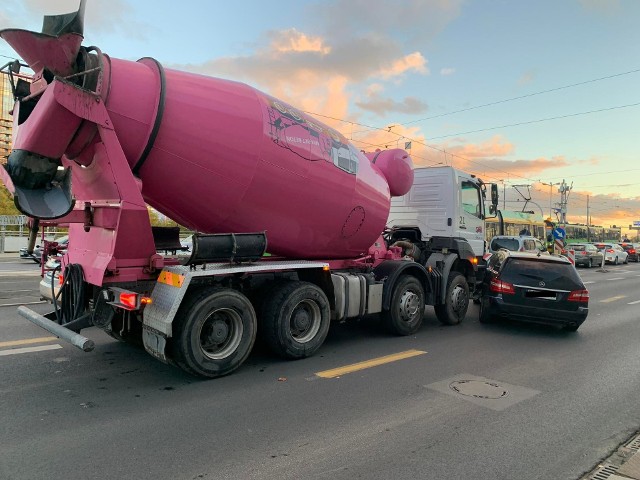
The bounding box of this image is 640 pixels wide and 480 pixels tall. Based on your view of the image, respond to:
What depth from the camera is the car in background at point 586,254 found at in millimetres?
29188

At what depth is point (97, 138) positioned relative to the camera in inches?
191

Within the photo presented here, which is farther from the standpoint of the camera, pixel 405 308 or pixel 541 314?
pixel 541 314

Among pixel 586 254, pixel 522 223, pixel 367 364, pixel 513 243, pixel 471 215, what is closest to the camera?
pixel 367 364

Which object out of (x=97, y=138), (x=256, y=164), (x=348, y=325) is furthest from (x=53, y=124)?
(x=348, y=325)

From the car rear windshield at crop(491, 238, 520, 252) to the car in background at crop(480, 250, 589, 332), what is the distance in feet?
41.2

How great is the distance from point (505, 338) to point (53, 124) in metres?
7.31

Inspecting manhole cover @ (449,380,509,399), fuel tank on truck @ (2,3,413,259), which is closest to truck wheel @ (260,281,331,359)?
fuel tank on truck @ (2,3,413,259)

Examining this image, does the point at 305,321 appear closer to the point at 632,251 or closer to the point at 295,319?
the point at 295,319

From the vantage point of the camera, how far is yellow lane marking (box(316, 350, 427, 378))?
18.5ft

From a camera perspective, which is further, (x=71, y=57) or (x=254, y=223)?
(x=254, y=223)

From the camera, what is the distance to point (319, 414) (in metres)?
4.38

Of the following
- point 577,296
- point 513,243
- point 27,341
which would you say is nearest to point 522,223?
point 513,243

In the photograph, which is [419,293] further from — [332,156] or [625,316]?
[625,316]

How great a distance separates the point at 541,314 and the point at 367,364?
402cm
